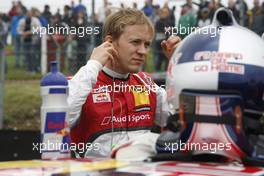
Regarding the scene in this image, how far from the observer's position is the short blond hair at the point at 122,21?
4250 mm

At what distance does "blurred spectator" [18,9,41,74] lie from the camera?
10.7 m

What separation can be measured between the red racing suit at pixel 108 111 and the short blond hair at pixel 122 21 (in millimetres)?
215

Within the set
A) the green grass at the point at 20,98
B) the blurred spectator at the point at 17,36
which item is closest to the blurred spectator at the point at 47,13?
the green grass at the point at 20,98

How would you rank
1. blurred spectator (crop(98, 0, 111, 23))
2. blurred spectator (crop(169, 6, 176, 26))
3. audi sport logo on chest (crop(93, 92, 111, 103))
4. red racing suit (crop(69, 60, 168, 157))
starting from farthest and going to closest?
blurred spectator (crop(98, 0, 111, 23)) < blurred spectator (crop(169, 6, 176, 26)) < audi sport logo on chest (crop(93, 92, 111, 103)) < red racing suit (crop(69, 60, 168, 157))

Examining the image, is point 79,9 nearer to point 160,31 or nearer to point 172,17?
point 160,31

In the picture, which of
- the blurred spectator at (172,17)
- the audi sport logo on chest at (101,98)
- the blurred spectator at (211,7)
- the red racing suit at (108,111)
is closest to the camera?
Answer: the red racing suit at (108,111)

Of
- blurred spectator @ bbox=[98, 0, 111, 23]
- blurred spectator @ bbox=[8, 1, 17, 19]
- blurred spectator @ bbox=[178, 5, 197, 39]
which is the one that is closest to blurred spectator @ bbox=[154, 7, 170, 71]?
blurred spectator @ bbox=[178, 5, 197, 39]

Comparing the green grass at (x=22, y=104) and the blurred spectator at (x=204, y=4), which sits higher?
the blurred spectator at (x=204, y=4)

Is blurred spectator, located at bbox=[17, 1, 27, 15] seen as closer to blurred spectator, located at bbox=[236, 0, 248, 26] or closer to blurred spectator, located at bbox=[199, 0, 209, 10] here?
blurred spectator, located at bbox=[199, 0, 209, 10]

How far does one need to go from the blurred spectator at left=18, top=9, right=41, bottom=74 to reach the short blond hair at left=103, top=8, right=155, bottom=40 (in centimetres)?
627

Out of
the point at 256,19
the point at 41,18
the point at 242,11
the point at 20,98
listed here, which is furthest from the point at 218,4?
the point at 20,98

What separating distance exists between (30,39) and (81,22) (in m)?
1.60

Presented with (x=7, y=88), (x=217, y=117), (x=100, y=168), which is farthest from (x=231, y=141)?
(x=7, y=88)

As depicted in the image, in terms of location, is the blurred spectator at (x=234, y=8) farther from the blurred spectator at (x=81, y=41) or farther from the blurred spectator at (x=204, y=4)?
the blurred spectator at (x=81, y=41)
